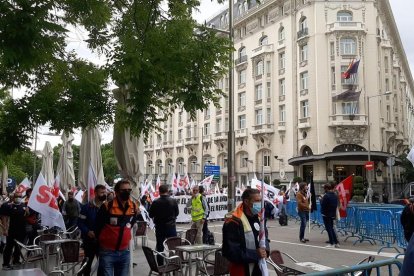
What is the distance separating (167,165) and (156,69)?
226ft

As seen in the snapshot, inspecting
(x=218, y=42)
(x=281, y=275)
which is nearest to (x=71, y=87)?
(x=218, y=42)

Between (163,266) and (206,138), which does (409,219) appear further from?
(206,138)

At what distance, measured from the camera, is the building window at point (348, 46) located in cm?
4531

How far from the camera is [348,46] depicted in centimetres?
4544

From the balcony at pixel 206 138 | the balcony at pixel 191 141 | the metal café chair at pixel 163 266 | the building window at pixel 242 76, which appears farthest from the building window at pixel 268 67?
the metal café chair at pixel 163 266

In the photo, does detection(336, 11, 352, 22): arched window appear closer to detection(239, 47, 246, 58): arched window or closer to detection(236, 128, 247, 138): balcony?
detection(239, 47, 246, 58): arched window

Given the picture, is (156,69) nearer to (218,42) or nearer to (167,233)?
(218,42)

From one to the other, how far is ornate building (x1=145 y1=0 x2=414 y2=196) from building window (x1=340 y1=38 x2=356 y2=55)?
3.8 inches

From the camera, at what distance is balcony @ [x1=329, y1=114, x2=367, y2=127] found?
4400 centimetres

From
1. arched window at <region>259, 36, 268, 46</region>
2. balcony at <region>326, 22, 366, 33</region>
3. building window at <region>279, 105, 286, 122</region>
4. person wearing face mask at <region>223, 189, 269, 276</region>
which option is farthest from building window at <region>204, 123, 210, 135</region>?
person wearing face mask at <region>223, 189, 269, 276</region>

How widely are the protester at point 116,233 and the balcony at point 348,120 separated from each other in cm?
4002

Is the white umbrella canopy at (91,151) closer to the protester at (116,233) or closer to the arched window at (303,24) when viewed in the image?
the protester at (116,233)

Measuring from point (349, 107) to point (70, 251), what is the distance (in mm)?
40278

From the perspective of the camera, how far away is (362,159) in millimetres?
44406
